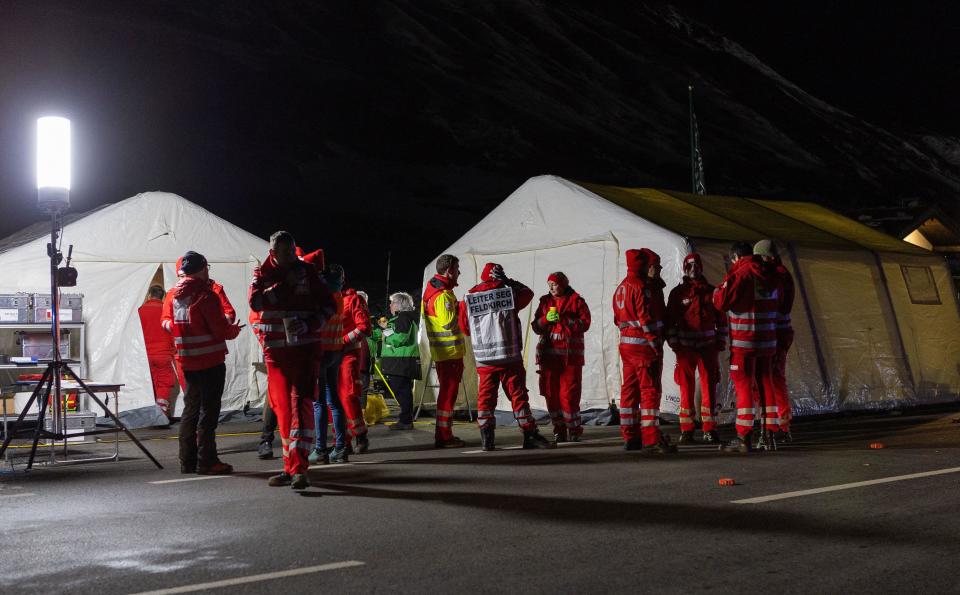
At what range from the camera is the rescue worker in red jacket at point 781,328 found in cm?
941

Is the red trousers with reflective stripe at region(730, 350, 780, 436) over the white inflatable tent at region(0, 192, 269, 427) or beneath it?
beneath

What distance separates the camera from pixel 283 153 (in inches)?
3169

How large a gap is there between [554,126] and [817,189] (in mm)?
34035

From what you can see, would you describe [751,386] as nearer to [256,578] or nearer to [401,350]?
[401,350]

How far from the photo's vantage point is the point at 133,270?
14688 millimetres

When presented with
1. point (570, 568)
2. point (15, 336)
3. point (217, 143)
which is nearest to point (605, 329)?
point (15, 336)

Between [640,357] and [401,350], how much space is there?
442 centimetres

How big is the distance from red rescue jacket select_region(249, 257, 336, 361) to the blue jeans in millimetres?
1583

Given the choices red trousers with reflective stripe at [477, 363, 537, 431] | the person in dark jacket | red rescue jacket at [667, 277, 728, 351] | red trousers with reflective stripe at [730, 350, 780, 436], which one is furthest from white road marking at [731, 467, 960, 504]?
the person in dark jacket

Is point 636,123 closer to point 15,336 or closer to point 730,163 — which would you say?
point 730,163

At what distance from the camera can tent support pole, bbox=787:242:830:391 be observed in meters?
13.1

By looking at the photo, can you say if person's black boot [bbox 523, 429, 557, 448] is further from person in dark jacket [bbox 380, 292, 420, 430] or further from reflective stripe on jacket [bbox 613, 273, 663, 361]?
person in dark jacket [bbox 380, 292, 420, 430]

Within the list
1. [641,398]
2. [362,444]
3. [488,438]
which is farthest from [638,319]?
[362,444]

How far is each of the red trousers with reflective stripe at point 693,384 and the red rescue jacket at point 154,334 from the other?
7481 millimetres
